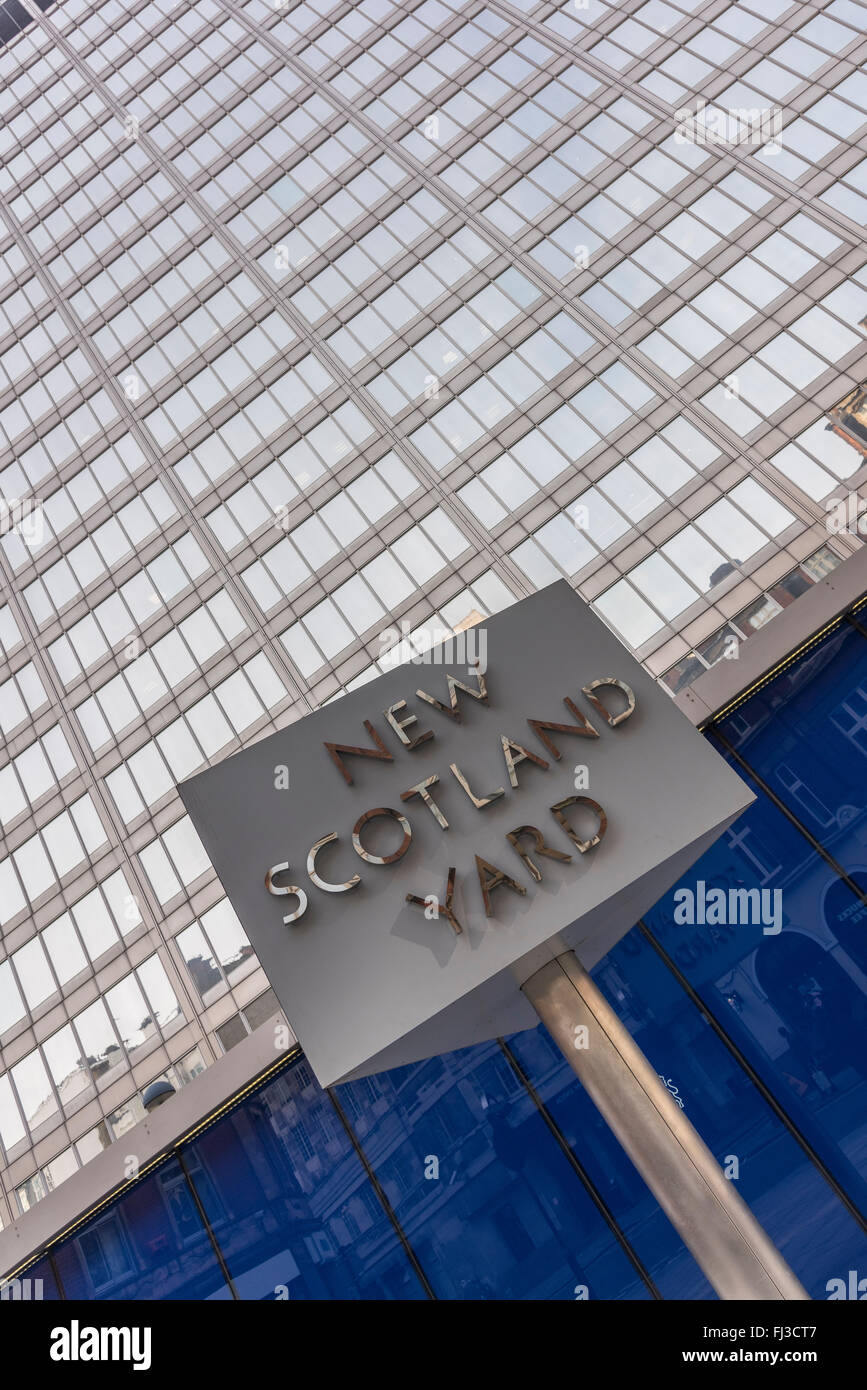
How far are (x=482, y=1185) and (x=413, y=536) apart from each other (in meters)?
17.7

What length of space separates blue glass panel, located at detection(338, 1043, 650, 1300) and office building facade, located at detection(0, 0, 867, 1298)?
0.22 ft

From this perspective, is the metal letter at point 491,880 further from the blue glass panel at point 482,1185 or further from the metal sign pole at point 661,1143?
the blue glass panel at point 482,1185

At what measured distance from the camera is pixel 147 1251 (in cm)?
1978

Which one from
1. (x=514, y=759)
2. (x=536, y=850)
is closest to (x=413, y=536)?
(x=514, y=759)

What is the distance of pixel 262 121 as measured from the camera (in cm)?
4050

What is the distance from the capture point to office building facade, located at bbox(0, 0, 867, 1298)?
59.6ft

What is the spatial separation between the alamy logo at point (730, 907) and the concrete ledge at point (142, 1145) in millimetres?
9011

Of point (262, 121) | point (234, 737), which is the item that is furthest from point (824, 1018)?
point (262, 121)

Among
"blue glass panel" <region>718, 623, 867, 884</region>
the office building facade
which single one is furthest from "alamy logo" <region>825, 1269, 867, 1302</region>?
"blue glass panel" <region>718, 623, 867, 884</region>
